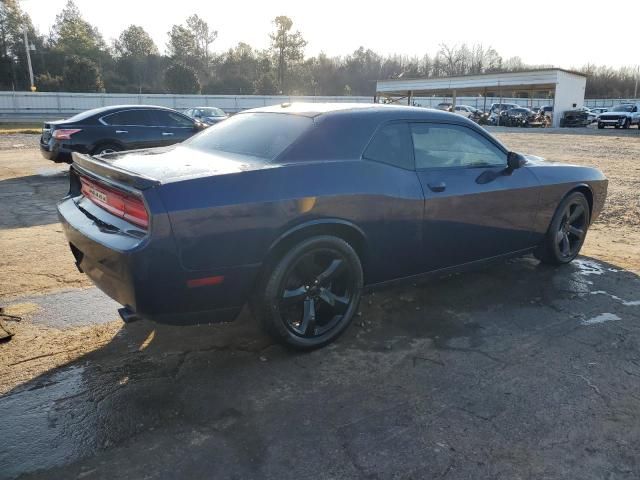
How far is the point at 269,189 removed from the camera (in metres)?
3.07

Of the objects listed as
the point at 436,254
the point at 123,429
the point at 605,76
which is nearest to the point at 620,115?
the point at 436,254

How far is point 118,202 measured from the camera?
10.0 feet

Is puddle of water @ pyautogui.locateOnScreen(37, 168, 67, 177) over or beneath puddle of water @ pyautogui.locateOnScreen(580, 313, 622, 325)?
over

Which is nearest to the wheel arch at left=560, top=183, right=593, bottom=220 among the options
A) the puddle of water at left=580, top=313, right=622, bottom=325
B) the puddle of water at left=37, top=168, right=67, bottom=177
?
the puddle of water at left=580, top=313, right=622, bottom=325

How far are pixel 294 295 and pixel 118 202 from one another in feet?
3.99

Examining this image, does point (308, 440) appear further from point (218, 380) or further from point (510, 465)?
point (510, 465)

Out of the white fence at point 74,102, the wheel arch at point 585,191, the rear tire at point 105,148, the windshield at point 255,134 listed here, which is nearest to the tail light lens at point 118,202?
the windshield at point 255,134

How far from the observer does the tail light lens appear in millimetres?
2828

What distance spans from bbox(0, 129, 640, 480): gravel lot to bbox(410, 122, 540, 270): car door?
1.60 ft

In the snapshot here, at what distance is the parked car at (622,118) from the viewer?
3519cm

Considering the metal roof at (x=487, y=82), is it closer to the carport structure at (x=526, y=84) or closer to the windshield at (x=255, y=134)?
the carport structure at (x=526, y=84)

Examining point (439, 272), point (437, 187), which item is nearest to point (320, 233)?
point (437, 187)

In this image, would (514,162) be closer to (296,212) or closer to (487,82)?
(296,212)

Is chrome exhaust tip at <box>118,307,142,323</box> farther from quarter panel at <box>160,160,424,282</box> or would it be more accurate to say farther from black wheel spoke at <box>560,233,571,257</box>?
black wheel spoke at <box>560,233,571,257</box>
